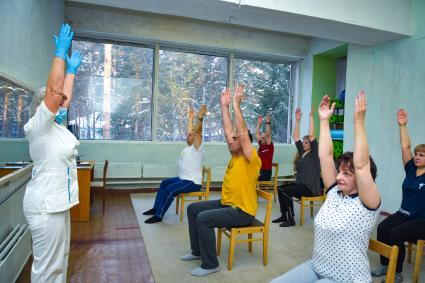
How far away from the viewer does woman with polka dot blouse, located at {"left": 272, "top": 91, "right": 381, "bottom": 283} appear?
4.92 feet

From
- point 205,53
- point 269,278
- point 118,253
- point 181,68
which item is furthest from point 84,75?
point 269,278

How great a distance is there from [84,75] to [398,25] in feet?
16.3

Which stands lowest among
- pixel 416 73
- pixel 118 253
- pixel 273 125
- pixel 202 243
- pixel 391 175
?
pixel 118 253

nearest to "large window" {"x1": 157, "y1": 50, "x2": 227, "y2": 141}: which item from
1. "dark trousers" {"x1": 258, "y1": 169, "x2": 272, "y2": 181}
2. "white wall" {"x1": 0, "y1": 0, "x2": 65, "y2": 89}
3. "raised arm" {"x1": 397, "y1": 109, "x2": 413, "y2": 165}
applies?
"dark trousers" {"x1": 258, "y1": 169, "x2": 272, "y2": 181}

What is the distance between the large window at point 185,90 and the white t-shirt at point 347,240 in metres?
4.80

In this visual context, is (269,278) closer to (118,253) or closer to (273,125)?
(118,253)

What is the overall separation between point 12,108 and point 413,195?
3450 mm

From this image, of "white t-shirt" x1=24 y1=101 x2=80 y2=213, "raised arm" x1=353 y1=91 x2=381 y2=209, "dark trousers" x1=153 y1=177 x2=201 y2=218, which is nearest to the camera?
"raised arm" x1=353 y1=91 x2=381 y2=209

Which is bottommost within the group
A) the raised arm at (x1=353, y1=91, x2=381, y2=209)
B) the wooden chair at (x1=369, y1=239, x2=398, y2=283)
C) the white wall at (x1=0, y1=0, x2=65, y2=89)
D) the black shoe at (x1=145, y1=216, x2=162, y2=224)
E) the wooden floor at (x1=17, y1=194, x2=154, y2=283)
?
the wooden floor at (x1=17, y1=194, x2=154, y2=283)

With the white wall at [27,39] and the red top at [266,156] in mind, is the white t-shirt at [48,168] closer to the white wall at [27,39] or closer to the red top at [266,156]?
the white wall at [27,39]

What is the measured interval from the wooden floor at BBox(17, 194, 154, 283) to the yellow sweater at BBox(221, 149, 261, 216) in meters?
0.94

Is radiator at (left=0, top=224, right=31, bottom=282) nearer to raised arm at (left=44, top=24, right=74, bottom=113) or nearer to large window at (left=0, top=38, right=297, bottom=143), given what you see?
raised arm at (left=44, top=24, right=74, bottom=113)

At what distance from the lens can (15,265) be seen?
232 centimetres

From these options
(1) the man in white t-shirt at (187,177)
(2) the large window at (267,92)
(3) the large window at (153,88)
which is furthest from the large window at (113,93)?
(1) the man in white t-shirt at (187,177)
